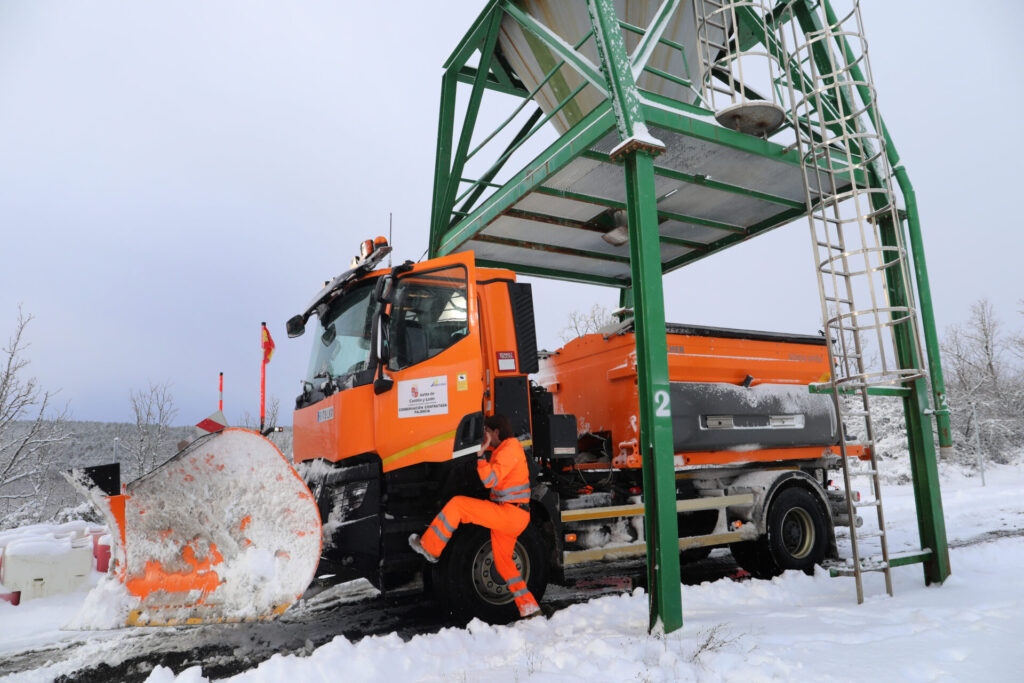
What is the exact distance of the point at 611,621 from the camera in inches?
187

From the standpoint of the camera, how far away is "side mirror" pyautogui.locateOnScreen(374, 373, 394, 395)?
4855 millimetres

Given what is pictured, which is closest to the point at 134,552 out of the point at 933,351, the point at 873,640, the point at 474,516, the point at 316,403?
the point at 316,403

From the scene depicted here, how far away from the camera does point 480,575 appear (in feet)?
16.3

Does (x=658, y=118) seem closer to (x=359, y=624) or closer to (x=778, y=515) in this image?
(x=778, y=515)

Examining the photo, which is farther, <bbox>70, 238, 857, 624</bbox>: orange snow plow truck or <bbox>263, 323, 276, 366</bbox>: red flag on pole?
<bbox>263, 323, 276, 366</bbox>: red flag on pole

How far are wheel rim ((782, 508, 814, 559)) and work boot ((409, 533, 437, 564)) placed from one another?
419cm

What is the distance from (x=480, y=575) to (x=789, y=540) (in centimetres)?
385

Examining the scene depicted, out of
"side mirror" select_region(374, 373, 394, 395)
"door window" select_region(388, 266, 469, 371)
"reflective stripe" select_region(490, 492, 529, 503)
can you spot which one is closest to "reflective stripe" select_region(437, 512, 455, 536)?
"reflective stripe" select_region(490, 492, 529, 503)

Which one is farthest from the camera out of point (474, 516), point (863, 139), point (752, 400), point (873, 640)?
point (752, 400)

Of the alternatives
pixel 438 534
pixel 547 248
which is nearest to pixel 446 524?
pixel 438 534

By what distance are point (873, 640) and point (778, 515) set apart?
9.18 ft

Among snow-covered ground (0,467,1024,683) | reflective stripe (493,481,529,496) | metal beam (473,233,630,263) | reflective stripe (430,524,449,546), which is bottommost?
snow-covered ground (0,467,1024,683)

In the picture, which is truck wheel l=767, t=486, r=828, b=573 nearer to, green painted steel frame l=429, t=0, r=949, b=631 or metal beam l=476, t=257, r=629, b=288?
green painted steel frame l=429, t=0, r=949, b=631

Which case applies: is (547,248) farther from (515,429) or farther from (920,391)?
(920,391)
